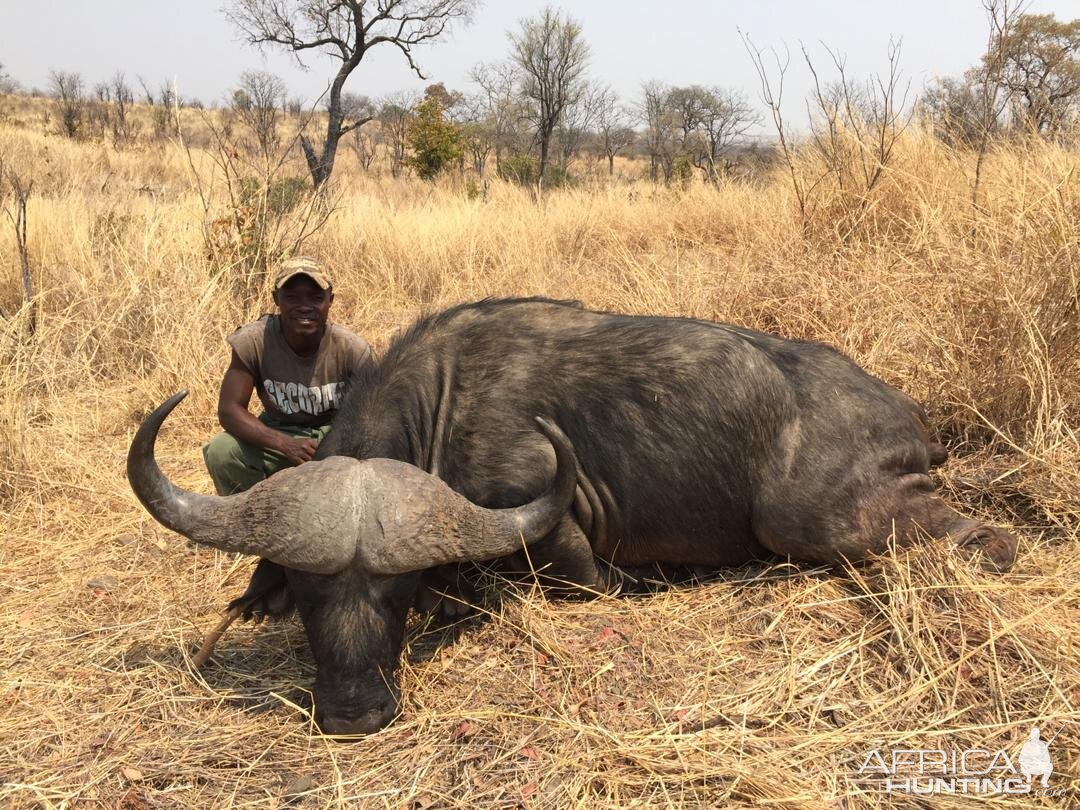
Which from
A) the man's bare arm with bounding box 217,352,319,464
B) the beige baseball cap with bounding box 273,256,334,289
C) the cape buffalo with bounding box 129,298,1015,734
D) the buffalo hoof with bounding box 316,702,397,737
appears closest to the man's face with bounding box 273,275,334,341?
the beige baseball cap with bounding box 273,256,334,289

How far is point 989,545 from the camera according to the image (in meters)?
3.20

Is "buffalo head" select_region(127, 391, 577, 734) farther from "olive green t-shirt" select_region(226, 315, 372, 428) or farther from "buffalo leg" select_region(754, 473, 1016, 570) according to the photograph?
"olive green t-shirt" select_region(226, 315, 372, 428)

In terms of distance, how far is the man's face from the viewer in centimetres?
388

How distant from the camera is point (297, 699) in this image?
2805mm

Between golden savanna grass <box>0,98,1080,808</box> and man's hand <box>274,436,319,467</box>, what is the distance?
2.27 ft

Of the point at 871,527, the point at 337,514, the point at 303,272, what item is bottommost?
the point at 871,527

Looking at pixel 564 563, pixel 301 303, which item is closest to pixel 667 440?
pixel 564 563

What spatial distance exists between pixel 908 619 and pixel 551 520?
1427 mm

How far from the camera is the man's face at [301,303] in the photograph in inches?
153

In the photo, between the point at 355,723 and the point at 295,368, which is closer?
the point at 355,723

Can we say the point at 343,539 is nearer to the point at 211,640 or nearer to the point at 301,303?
the point at 211,640

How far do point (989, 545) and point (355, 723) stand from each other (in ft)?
8.84

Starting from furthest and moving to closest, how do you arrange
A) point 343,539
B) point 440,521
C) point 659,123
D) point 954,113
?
point 659,123, point 954,113, point 440,521, point 343,539

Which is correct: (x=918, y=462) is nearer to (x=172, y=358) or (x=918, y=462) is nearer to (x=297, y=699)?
(x=297, y=699)
